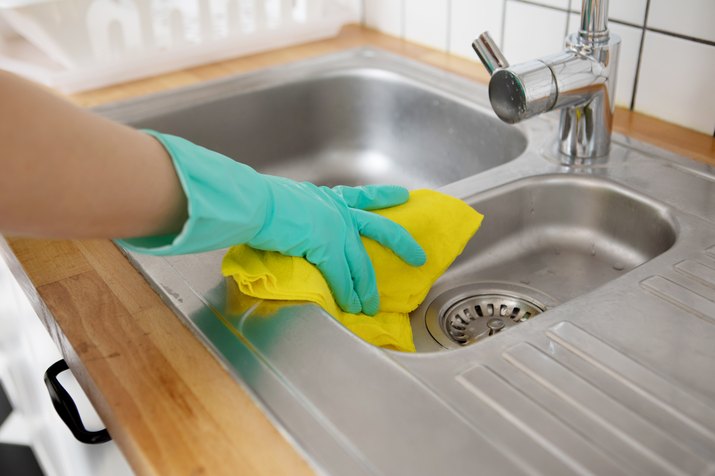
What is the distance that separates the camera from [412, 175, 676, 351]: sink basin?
79 centimetres

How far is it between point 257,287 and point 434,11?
2.50 feet

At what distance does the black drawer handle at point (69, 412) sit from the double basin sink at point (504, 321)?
0.11 m

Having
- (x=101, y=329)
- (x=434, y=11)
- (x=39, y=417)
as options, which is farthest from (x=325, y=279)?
(x=434, y=11)

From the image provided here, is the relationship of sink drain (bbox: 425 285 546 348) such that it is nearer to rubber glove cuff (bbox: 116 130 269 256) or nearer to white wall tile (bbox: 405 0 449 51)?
rubber glove cuff (bbox: 116 130 269 256)

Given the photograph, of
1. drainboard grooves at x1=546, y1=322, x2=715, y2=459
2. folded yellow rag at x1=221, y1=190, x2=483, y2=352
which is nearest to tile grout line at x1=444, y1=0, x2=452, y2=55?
folded yellow rag at x1=221, y1=190, x2=483, y2=352

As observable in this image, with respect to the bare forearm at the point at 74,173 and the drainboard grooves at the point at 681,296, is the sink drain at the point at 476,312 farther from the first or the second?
the bare forearm at the point at 74,173

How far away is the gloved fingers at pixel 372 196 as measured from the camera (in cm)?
74

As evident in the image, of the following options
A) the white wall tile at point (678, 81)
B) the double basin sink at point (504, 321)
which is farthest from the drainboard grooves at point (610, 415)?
the white wall tile at point (678, 81)

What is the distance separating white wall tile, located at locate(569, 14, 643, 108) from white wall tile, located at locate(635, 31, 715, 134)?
1 cm

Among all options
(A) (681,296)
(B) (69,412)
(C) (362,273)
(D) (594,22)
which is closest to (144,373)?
(B) (69,412)

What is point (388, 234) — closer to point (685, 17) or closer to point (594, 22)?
point (594, 22)

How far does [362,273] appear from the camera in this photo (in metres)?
0.69

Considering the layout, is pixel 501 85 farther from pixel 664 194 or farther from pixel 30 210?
pixel 30 210

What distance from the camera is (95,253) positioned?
0.71 metres
